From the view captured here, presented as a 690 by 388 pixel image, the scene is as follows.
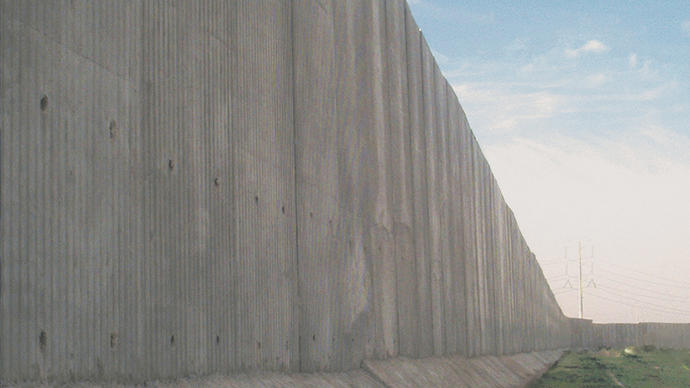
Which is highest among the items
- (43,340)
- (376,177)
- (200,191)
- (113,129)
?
(376,177)

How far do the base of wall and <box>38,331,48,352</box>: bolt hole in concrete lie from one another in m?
0.19

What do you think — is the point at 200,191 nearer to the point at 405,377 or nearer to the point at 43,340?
the point at 43,340

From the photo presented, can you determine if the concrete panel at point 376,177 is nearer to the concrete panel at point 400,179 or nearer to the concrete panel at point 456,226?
the concrete panel at point 400,179

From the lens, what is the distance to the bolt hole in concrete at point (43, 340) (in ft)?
16.0

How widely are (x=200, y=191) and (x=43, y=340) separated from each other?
216cm

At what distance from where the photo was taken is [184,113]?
6.66 m

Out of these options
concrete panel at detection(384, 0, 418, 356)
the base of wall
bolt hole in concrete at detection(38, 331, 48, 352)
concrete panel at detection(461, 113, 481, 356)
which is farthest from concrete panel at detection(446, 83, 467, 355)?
bolt hole in concrete at detection(38, 331, 48, 352)

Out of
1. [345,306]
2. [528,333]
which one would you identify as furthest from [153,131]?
[528,333]

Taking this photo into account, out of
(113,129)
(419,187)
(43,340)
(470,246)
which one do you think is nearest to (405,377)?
(419,187)

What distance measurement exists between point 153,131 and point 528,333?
107ft

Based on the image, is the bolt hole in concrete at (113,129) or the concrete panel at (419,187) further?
the concrete panel at (419,187)

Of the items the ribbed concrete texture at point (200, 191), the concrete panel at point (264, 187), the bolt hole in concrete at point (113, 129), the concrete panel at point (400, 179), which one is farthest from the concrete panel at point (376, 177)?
the bolt hole in concrete at point (113, 129)

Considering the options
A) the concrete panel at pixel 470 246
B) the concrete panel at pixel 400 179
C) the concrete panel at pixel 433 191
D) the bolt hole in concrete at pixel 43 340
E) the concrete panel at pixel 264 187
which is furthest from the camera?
the concrete panel at pixel 470 246

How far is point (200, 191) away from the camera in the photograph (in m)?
6.89
